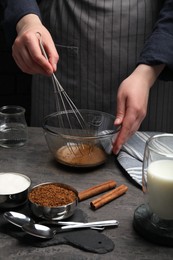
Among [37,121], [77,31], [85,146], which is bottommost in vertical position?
[37,121]

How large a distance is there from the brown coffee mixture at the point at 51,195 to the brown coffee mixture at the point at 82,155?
0.14m

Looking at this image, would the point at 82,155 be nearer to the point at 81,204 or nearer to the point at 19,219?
the point at 81,204

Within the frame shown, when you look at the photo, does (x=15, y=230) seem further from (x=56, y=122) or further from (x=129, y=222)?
(x=56, y=122)

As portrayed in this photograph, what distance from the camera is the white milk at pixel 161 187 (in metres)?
0.77

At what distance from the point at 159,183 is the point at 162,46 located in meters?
0.49

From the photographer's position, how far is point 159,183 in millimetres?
772

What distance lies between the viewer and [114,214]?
868 mm

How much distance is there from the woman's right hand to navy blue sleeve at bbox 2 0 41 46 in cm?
8

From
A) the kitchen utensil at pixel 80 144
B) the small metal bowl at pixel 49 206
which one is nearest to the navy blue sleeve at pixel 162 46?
the kitchen utensil at pixel 80 144

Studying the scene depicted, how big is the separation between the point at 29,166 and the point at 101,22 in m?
0.51

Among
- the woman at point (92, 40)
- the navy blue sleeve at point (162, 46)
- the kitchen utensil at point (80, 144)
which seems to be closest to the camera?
the kitchen utensil at point (80, 144)

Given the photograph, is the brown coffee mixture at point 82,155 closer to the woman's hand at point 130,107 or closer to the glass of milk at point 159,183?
the woman's hand at point 130,107

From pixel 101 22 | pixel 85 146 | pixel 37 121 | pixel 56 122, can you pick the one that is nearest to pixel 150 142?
pixel 85 146

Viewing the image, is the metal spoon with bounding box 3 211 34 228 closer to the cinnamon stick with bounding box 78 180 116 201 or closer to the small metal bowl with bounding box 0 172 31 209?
the small metal bowl with bounding box 0 172 31 209
